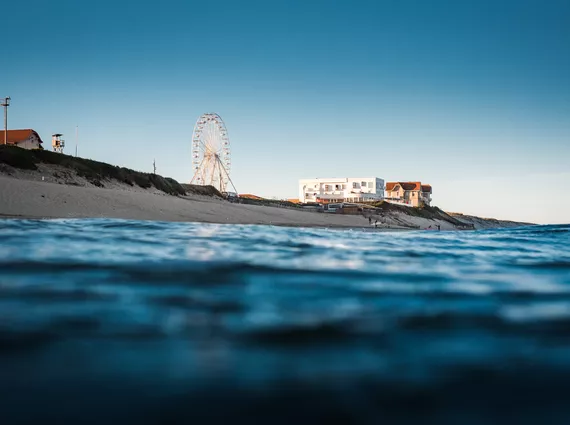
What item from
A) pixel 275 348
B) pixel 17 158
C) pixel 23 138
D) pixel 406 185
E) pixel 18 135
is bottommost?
pixel 275 348

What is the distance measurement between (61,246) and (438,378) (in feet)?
17.2

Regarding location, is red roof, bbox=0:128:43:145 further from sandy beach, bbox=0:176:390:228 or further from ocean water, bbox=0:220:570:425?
ocean water, bbox=0:220:570:425

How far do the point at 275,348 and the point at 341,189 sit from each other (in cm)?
8841

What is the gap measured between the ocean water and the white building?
83.0 metres

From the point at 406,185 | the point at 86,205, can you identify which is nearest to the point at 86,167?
the point at 86,205

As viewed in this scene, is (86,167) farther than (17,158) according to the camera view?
Yes

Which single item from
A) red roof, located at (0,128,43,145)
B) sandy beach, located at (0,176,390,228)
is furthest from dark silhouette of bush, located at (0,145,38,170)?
red roof, located at (0,128,43,145)

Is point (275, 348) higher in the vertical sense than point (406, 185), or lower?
lower

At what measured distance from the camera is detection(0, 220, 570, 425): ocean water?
1410mm

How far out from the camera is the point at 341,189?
89.4 m

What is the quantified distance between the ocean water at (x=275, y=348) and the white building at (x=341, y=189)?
8295 centimetres

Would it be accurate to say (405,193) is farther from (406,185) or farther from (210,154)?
(210,154)

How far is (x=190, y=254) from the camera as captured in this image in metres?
5.33

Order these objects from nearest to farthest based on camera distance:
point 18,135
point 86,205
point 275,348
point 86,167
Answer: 1. point 275,348
2. point 86,205
3. point 86,167
4. point 18,135
